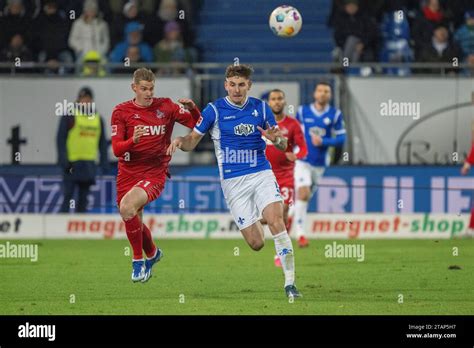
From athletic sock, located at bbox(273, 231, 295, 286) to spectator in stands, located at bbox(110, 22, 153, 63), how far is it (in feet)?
39.5

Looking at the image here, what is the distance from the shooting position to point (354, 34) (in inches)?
983

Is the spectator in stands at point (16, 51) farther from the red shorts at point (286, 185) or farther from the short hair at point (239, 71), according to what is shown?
the short hair at point (239, 71)

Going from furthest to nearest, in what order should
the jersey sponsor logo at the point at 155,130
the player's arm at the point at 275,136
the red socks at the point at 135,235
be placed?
the jersey sponsor logo at the point at 155,130 < the red socks at the point at 135,235 < the player's arm at the point at 275,136

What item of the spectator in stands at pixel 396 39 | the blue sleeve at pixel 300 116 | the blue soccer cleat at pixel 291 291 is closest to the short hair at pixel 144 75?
the blue soccer cleat at pixel 291 291

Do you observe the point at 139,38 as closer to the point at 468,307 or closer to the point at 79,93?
the point at 79,93

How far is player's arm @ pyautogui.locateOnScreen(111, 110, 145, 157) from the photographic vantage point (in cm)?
1348

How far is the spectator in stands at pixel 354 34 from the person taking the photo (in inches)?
979

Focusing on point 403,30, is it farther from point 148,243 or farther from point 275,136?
point 275,136

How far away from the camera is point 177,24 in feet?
83.3

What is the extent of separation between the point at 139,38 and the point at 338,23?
389cm

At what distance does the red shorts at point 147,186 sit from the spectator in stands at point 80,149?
8.04 meters

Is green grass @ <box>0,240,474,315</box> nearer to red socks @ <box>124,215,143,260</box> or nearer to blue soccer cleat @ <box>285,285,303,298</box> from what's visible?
blue soccer cleat @ <box>285,285,303,298</box>

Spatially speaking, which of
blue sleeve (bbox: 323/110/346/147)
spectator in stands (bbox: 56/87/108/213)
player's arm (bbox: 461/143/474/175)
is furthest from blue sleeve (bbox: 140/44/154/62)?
player's arm (bbox: 461/143/474/175)

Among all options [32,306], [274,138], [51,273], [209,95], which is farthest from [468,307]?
[209,95]
